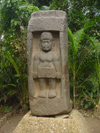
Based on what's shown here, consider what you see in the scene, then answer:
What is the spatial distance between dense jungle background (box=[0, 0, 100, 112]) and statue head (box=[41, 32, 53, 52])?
834 mm

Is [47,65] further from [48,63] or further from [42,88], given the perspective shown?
[42,88]

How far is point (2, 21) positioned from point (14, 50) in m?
2.08

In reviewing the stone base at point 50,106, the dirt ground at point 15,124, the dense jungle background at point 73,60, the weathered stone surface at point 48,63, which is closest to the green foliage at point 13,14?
the dense jungle background at point 73,60

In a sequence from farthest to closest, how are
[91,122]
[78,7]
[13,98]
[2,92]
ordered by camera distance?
[78,7] → [13,98] → [2,92] → [91,122]

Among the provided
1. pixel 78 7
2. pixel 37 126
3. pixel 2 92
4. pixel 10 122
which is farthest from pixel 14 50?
pixel 78 7

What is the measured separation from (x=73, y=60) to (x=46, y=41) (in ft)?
3.73

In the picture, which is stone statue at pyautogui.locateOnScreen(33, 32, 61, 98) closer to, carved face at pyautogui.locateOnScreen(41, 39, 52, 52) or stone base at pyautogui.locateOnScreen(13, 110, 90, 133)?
carved face at pyautogui.locateOnScreen(41, 39, 52, 52)

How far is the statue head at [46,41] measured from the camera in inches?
105

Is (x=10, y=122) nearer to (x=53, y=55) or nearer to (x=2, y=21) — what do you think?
(x=53, y=55)

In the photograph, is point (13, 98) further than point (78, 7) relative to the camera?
No

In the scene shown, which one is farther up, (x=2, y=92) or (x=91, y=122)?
(x=2, y=92)

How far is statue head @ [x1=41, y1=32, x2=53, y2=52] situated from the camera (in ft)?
8.76

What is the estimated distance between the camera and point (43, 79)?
275cm

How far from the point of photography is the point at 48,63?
270 cm
